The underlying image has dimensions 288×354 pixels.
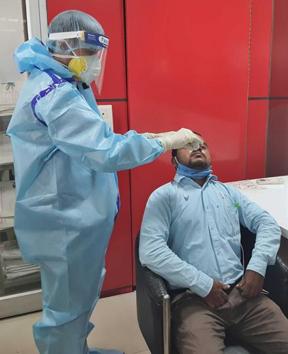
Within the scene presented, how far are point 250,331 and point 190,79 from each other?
58.4 inches

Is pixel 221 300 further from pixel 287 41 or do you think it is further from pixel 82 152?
pixel 287 41

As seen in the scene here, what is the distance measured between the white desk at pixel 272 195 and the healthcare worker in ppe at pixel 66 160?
0.61m

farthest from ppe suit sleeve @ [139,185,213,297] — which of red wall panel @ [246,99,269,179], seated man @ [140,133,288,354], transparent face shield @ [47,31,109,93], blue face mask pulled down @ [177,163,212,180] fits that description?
red wall panel @ [246,99,269,179]

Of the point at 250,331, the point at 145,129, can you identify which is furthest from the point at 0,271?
the point at 250,331

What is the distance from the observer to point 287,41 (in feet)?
8.16

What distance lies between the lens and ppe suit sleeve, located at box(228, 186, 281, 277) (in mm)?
1562

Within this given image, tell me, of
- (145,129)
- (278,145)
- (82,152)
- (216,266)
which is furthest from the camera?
(278,145)

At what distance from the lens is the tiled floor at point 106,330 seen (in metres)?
2.01

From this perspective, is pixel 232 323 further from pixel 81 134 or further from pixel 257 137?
pixel 257 137

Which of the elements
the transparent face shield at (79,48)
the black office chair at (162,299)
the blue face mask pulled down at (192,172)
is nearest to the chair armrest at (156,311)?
the black office chair at (162,299)

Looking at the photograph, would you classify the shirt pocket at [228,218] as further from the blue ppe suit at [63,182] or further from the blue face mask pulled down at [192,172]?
the blue ppe suit at [63,182]

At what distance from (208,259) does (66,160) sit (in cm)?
73

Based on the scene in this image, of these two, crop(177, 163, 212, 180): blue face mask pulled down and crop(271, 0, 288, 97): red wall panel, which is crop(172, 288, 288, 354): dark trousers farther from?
crop(271, 0, 288, 97): red wall panel

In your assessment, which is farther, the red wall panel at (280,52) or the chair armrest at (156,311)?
the red wall panel at (280,52)
